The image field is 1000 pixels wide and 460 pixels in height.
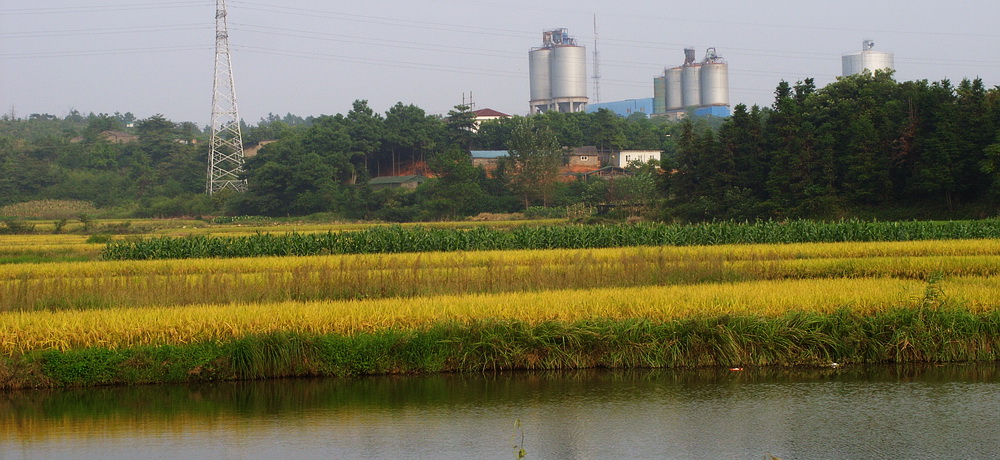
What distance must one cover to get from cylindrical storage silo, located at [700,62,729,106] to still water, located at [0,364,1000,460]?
12275cm

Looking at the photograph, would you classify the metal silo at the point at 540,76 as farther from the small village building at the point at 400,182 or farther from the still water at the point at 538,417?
the still water at the point at 538,417

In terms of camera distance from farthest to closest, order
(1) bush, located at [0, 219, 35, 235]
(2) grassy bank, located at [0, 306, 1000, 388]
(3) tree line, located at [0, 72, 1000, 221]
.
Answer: (1) bush, located at [0, 219, 35, 235] < (3) tree line, located at [0, 72, 1000, 221] < (2) grassy bank, located at [0, 306, 1000, 388]

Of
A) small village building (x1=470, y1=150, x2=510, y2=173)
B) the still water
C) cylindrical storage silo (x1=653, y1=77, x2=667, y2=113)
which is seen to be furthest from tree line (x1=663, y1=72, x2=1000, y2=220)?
cylindrical storage silo (x1=653, y1=77, x2=667, y2=113)

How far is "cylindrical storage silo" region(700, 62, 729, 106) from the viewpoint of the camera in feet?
433

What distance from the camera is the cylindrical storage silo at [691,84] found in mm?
135750

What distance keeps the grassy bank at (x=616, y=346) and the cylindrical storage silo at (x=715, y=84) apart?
399 feet

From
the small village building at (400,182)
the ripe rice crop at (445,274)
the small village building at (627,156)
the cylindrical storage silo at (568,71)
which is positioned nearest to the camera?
the ripe rice crop at (445,274)

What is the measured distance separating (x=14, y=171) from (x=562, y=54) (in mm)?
72009

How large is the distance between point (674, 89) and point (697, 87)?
748 cm

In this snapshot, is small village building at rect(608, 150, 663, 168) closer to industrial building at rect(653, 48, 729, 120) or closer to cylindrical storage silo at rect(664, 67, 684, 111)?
industrial building at rect(653, 48, 729, 120)

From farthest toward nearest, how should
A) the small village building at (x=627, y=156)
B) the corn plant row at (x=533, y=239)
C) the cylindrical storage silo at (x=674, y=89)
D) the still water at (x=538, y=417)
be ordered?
the cylindrical storage silo at (x=674, y=89) → the small village building at (x=627, y=156) → the corn plant row at (x=533, y=239) → the still water at (x=538, y=417)

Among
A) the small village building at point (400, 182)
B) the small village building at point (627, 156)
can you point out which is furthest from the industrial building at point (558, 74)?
the small village building at point (400, 182)

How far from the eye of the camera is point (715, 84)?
434 feet

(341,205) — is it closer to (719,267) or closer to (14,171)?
(14,171)
